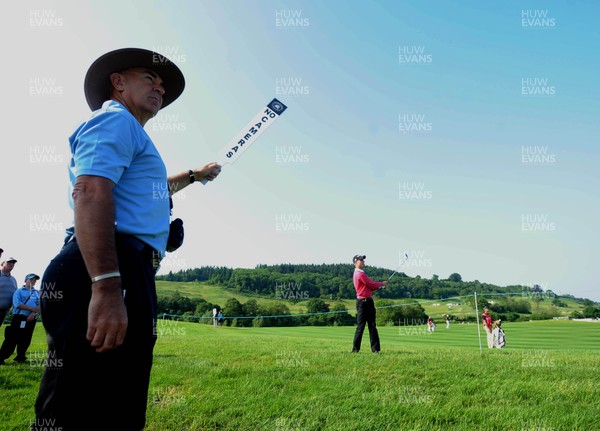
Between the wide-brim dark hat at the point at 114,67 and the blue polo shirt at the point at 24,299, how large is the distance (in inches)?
420

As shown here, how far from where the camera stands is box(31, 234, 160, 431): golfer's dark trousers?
1.92 meters

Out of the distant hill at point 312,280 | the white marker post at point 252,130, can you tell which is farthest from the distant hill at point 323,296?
the white marker post at point 252,130

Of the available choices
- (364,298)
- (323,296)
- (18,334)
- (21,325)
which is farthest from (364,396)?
(323,296)

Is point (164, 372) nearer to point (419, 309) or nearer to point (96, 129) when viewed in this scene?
point (96, 129)

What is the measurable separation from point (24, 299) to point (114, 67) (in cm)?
1119

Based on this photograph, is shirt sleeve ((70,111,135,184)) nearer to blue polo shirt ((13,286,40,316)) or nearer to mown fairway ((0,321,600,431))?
A: mown fairway ((0,321,600,431))

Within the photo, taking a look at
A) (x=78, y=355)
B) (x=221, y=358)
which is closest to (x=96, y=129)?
(x=78, y=355)

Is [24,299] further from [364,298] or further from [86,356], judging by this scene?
[86,356]

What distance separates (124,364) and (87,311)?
1.09ft

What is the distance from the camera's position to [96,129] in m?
2.23

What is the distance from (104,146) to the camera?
7.13 ft

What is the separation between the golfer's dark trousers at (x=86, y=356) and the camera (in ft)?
6.29

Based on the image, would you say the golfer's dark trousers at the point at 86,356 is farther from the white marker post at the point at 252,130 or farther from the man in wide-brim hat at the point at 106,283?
the white marker post at the point at 252,130

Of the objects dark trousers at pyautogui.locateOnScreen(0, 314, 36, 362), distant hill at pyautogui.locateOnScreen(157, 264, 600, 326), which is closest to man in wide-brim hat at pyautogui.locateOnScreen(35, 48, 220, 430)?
dark trousers at pyautogui.locateOnScreen(0, 314, 36, 362)
